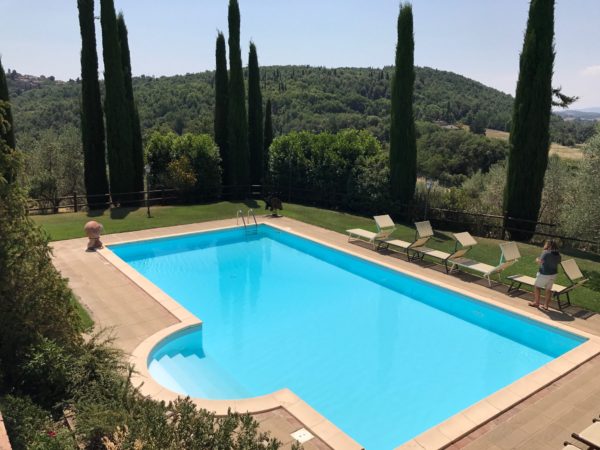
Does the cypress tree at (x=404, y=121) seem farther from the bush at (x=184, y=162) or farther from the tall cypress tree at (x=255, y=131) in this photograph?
the bush at (x=184, y=162)

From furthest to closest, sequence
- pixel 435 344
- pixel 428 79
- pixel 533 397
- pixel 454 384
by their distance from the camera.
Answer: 1. pixel 428 79
2. pixel 435 344
3. pixel 454 384
4. pixel 533 397

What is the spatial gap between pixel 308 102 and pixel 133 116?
169 ft

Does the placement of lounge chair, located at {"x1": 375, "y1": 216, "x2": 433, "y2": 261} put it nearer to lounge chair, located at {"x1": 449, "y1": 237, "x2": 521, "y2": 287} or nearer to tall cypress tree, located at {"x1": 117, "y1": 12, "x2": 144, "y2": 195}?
lounge chair, located at {"x1": 449, "y1": 237, "x2": 521, "y2": 287}

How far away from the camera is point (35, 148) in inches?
1422

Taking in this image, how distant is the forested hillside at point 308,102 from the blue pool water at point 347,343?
35.4 metres

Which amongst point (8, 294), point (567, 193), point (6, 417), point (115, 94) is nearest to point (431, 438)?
point (6, 417)

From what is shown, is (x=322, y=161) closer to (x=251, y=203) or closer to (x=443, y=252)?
(x=251, y=203)

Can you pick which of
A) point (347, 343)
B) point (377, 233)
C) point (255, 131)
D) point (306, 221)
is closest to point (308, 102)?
point (255, 131)

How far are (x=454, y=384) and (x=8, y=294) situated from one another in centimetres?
726

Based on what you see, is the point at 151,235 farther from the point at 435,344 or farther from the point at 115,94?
the point at 435,344

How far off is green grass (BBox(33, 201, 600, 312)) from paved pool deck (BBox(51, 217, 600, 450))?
3.93 ft

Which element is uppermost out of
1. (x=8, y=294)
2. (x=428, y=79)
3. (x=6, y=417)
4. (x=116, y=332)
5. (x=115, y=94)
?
(x=428, y=79)

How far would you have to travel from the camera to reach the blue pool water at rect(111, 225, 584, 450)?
25.0 ft

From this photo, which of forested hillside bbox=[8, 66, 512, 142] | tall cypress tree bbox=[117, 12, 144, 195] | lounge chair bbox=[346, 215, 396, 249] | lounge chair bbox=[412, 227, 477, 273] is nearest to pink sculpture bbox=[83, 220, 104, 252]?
lounge chair bbox=[346, 215, 396, 249]
